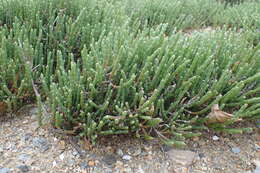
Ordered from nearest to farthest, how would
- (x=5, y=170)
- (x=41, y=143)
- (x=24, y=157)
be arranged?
(x=5, y=170)
(x=24, y=157)
(x=41, y=143)

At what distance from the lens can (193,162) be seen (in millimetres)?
1878

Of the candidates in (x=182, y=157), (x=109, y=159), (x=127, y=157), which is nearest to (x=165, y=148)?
(x=182, y=157)

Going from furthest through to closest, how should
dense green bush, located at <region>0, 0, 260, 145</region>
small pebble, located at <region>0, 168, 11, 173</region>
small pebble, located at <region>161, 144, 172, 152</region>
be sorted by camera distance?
small pebble, located at <region>161, 144, 172, 152</region> < dense green bush, located at <region>0, 0, 260, 145</region> < small pebble, located at <region>0, 168, 11, 173</region>

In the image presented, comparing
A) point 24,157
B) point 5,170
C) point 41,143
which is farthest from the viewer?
point 41,143

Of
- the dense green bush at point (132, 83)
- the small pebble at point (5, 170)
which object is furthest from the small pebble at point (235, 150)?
the small pebble at point (5, 170)

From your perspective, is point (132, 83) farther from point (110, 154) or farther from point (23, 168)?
point (23, 168)

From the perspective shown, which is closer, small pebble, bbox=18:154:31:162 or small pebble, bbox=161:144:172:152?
small pebble, bbox=18:154:31:162

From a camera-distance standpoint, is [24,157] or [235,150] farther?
[235,150]

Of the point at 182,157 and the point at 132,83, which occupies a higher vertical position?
the point at 132,83

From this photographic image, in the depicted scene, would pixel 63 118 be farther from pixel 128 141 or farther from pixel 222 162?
pixel 222 162

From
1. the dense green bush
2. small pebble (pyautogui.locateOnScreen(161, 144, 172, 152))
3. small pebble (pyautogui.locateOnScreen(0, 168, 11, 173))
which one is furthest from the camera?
small pebble (pyautogui.locateOnScreen(161, 144, 172, 152))

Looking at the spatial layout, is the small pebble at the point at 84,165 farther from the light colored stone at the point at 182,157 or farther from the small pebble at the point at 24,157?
the light colored stone at the point at 182,157

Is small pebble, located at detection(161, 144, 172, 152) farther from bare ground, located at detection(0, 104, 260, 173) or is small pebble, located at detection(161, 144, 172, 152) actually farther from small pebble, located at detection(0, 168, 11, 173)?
small pebble, located at detection(0, 168, 11, 173)

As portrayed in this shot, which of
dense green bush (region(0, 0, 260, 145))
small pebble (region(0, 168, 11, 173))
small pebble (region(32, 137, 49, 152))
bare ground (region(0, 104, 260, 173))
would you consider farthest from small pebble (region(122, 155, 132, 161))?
small pebble (region(0, 168, 11, 173))
